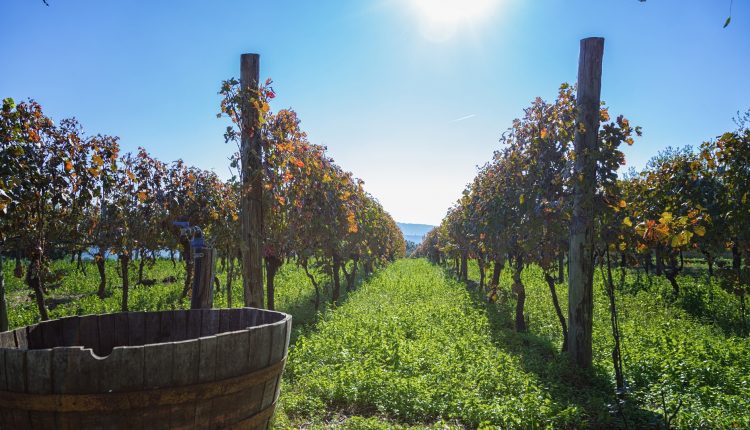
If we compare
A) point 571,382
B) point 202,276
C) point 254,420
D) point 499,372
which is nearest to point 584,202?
point 571,382

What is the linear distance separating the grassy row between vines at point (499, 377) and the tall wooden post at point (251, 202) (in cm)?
158

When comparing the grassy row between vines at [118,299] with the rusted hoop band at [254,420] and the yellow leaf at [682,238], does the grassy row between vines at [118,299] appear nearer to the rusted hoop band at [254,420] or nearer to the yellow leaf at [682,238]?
the rusted hoop band at [254,420]

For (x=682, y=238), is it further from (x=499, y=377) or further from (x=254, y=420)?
(x=254, y=420)

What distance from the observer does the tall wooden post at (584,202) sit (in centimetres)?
696

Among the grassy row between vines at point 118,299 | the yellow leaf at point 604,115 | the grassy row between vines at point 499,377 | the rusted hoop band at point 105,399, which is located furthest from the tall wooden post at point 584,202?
the rusted hoop band at point 105,399

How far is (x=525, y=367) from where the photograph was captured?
7.57 meters

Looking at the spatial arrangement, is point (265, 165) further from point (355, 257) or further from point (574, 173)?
point (355, 257)

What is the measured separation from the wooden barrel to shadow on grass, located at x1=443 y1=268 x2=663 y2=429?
4193 millimetres

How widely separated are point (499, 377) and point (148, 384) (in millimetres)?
5382

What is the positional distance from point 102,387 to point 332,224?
33.6ft

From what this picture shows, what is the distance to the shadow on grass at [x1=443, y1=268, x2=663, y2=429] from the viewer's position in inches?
212

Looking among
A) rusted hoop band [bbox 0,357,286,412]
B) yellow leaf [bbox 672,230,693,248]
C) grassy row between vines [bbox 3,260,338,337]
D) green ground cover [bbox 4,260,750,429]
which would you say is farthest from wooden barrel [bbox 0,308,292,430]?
grassy row between vines [bbox 3,260,338,337]

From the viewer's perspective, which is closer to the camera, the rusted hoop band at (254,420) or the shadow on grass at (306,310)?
the rusted hoop band at (254,420)

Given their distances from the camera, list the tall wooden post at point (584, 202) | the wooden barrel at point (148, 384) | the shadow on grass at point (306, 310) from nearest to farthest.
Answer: the wooden barrel at point (148, 384)
the tall wooden post at point (584, 202)
the shadow on grass at point (306, 310)
